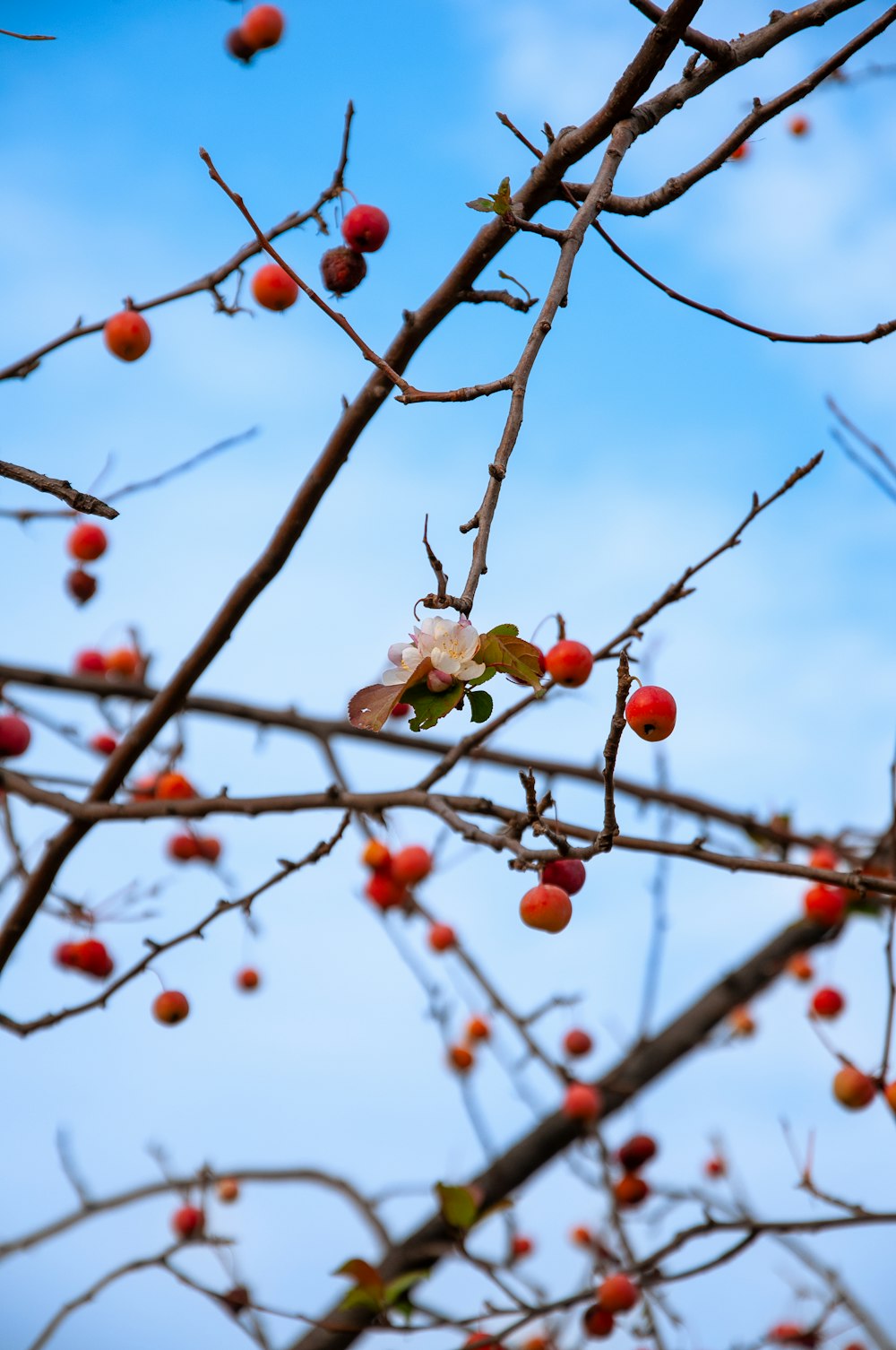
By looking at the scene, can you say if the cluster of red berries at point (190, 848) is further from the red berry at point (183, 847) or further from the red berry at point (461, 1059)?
the red berry at point (461, 1059)

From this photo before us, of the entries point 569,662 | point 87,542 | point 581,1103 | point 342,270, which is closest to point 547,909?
point 569,662

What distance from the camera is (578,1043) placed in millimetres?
3795

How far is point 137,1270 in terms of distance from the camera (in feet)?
8.22

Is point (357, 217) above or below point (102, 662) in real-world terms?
below

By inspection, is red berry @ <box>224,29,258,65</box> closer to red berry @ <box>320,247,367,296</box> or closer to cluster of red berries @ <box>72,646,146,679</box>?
red berry @ <box>320,247,367,296</box>

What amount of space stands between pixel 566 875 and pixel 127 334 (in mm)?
1533

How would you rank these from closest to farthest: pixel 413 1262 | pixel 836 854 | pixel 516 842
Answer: pixel 516 842
pixel 413 1262
pixel 836 854

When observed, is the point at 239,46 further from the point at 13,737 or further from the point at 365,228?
the point at 13,737

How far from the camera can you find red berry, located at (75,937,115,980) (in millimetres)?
2807

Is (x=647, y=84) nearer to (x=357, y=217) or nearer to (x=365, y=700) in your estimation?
(x=357, y=217)

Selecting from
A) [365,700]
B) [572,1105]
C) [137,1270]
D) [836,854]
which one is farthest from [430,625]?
[836,854]

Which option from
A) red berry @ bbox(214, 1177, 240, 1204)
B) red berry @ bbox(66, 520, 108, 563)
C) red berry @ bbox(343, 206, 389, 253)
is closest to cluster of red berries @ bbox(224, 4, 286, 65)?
red berry @ bbox(343, 206, 389, 253)

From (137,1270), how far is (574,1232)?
6.41ft

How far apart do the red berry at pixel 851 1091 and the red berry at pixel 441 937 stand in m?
0.99
